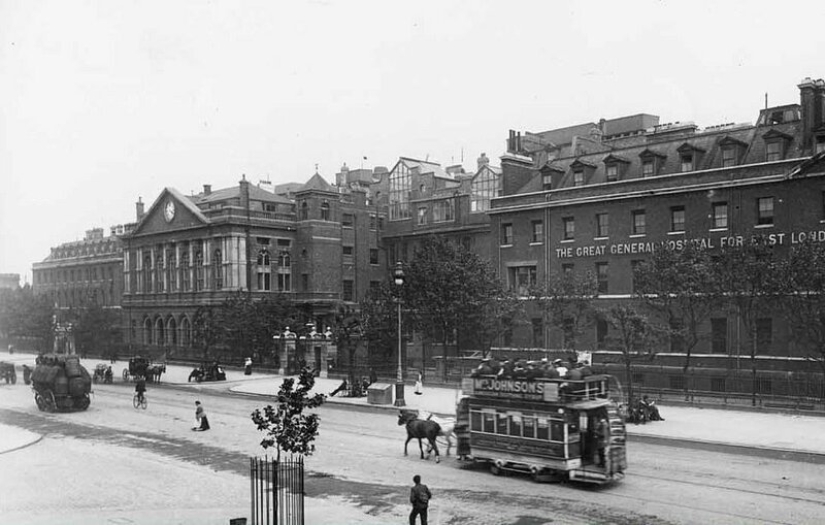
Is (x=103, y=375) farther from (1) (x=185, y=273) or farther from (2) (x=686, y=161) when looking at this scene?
(2) (x=686, y=161)

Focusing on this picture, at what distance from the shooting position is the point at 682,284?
35.2 metres

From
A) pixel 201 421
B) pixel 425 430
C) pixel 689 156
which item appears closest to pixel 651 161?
pixel 689 156

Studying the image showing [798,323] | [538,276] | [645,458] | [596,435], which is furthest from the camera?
[538,276]

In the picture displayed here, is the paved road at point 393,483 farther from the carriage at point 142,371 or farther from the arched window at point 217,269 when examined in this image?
the arched window at point 217,269

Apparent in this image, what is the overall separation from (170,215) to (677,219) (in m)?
50.0

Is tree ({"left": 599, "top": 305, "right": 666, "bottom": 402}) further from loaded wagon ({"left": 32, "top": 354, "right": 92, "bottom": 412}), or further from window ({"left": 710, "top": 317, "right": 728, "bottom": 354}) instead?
loaded wagon ({"left": 32, "top": 354, "right": 92, "bottom": 412})

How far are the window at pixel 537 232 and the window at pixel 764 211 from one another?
13743 mm

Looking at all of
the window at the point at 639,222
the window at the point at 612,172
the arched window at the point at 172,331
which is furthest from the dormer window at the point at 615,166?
the arched window at the point at 172,331

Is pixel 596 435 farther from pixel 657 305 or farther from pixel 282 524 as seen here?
pixel 657 305

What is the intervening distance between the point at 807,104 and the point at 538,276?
18.3m

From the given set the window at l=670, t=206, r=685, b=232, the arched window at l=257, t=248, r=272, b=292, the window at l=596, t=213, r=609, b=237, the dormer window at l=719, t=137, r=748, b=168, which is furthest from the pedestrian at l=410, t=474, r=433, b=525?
the arched window at l=257, t=248, r=272, b=292

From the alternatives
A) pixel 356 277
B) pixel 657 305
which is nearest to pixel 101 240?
pixel 356 277

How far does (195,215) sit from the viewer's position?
71.5 m

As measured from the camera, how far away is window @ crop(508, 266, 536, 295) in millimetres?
50750
